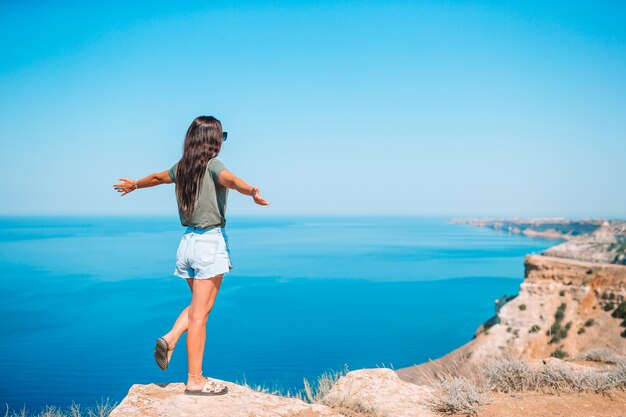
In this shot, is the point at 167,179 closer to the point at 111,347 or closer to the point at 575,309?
the point at 575,309

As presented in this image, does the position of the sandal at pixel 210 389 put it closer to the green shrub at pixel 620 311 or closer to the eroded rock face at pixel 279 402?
the eroded rock face at pixel 279 402

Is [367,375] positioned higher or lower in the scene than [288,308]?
higher

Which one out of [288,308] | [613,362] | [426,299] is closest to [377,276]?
[426,299]

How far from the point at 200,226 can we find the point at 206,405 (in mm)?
1458

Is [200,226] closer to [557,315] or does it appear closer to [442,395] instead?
[442,395]

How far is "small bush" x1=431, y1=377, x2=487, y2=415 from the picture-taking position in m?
4.28

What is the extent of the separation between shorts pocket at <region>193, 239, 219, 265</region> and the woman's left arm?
26.6 inches

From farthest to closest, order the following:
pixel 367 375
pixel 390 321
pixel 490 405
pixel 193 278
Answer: pixel 390 321
pixel 367 375
pixel 490 405
pixel 193 278

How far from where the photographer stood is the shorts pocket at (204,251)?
374 centimetres

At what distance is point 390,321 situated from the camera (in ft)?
174

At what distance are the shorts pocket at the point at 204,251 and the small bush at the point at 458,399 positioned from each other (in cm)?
261

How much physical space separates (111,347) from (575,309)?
36.1 metres

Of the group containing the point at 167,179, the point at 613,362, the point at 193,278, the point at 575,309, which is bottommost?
the point at 575,309

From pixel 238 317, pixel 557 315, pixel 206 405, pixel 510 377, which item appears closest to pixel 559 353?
pixel 557 315
